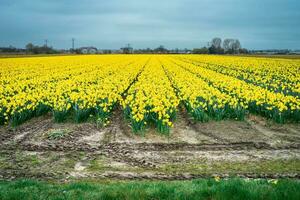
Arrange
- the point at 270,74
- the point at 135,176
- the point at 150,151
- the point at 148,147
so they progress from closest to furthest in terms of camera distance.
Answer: the point at 135,176, the point at 150,151, the point at 148,147, the point at 270,74

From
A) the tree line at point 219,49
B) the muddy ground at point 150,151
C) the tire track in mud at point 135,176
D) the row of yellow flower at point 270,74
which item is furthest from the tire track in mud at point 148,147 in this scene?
the tree line at point 219,49

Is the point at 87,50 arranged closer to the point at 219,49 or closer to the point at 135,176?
the point at 219,49

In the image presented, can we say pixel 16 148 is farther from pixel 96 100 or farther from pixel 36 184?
pixel 96 100

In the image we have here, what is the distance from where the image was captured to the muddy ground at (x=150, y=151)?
25.4 ft

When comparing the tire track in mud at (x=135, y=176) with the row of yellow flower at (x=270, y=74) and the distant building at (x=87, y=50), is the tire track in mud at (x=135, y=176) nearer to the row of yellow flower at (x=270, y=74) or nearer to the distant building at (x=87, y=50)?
the row of yellow flower at (x=270, y=74)

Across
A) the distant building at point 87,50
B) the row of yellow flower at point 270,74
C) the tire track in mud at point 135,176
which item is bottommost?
the tire track in mud at point 135,176

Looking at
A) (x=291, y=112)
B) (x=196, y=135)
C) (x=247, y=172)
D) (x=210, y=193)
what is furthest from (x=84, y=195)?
(x=291, y=112)

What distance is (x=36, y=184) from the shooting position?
21.7ft

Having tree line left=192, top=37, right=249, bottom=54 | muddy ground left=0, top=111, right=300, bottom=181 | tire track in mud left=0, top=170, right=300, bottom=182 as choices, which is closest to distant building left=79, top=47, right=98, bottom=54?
tree line left=192, top=37, right=249, bottom=54

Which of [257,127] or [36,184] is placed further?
[257,127]

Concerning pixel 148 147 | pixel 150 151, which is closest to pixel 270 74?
pixel 148 147

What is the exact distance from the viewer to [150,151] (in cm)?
929

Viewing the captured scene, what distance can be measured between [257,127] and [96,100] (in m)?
5.24

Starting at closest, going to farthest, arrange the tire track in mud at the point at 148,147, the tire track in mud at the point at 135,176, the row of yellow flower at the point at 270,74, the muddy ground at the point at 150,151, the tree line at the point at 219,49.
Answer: the tire track in mud at the point at 135,176, the muddy ground at the point at 150,151, the tire track in mud at the point at 148,147, the row of yellow flower at the point at 270,74, the tree line at the point at 219,49
